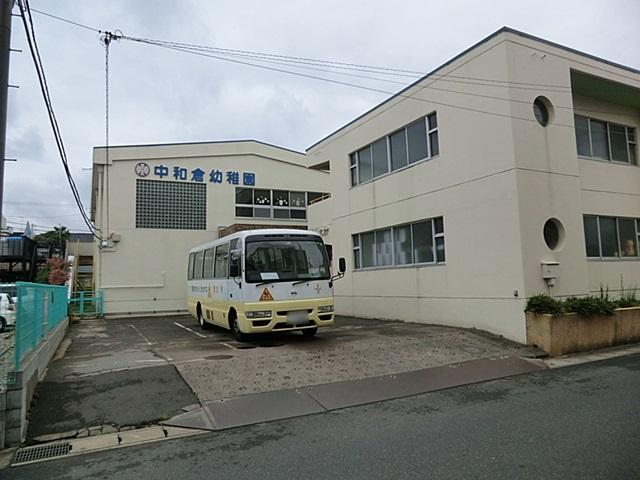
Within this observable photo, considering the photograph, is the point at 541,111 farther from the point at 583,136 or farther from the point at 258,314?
the point at 258,314

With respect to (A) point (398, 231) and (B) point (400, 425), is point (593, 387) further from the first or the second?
(A) point (398, 231)

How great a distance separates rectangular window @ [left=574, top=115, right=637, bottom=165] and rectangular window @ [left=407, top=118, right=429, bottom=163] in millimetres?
4320

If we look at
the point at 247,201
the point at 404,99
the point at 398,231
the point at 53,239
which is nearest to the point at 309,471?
the point at 398,231

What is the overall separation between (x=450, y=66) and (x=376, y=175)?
178 inches

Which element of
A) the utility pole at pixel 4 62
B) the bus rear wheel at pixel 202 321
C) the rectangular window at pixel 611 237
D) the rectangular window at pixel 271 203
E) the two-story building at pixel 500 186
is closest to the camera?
the utility pole at pixel 4 62

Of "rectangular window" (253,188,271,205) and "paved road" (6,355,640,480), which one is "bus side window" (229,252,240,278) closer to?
"paved road" (6,355,640,480)

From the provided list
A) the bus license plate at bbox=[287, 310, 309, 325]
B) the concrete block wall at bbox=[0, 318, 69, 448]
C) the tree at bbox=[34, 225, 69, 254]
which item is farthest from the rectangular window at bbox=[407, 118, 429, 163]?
the tree at bbox=[34, 225, 69, 254]

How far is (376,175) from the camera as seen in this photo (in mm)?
16109

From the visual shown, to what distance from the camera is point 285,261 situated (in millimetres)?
11164

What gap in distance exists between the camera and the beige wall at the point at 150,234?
2220 cm

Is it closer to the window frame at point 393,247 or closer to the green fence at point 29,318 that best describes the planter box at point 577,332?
the window frame at point 393,247

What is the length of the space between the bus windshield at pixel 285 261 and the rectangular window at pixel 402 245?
3.63 m

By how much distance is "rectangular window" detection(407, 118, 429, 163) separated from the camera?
45.4 feet

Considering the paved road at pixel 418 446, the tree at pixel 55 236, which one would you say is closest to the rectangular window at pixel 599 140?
the paved road at pixel 418 446
